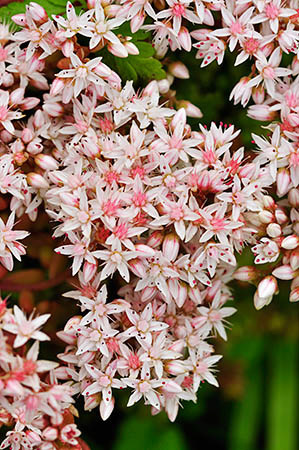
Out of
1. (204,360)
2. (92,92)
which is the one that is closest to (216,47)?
(92,92)

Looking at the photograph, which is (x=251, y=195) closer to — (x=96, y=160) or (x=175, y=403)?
(x=96, y=160)

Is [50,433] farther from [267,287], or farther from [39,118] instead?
[39,118]

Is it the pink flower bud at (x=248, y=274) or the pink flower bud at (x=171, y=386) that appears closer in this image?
the pink flower bud at (x=171, y=386)

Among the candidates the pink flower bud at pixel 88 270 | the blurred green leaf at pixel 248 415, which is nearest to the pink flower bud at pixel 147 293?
the pink flower bud at pixel 88 270

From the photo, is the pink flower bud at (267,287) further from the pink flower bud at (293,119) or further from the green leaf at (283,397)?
the green leaf at (283,397)

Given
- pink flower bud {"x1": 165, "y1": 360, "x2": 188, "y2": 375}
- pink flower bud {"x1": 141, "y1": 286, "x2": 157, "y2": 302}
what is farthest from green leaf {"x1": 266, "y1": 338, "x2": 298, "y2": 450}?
pink flower bud {"x1": 141, "y1": 286, "x2": 157, "y2": 302}

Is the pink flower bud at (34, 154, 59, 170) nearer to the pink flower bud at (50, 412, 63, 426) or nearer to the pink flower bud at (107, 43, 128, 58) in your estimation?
the pink flower bud at (107, 43, 128, 58)
